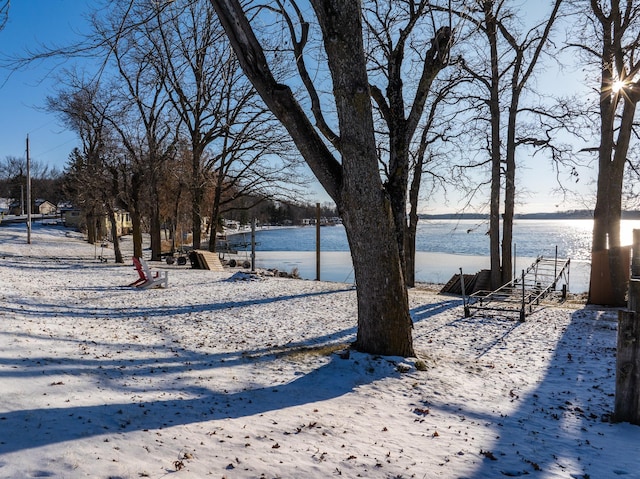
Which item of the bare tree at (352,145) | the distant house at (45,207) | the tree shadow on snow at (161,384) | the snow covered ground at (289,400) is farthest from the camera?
the distant house at (45,207)

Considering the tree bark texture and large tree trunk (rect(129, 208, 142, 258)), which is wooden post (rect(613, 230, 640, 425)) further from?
large tree trunk (rect(129, 208, 142, 258))

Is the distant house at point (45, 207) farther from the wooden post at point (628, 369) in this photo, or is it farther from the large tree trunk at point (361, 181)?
the wooden post at point (628, 369)

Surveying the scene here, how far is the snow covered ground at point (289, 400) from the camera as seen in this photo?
3.16m

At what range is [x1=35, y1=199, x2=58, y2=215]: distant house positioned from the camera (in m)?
85.7

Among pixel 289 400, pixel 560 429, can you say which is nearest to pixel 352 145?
pixel 289 400

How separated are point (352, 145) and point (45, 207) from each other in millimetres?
101220

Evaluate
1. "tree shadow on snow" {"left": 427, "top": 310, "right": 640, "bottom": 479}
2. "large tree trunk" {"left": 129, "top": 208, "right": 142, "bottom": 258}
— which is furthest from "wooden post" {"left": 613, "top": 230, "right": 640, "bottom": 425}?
"large tree trunk" {"left": 129, "top": 208, "right": 142, "bottom": 258}

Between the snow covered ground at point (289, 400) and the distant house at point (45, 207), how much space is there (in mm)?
90614

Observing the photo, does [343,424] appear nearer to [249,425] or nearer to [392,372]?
[249,425]

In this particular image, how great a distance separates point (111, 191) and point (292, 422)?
20447 mm

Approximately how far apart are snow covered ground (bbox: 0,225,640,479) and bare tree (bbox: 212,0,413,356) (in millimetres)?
910

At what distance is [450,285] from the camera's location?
17.2 m

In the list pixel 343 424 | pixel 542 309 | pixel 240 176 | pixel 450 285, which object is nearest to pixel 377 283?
pixel 343 424

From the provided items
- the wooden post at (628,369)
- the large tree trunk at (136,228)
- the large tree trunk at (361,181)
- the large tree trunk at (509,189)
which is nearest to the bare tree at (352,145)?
the large tree trunk at (361,181)
